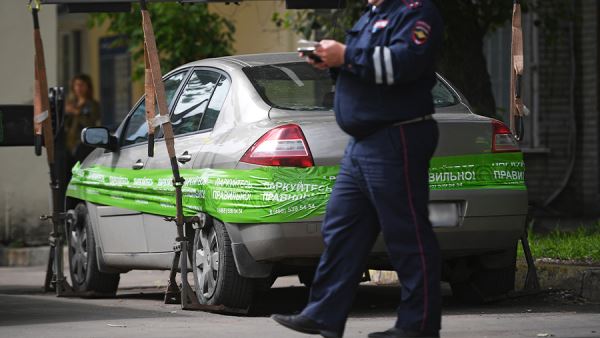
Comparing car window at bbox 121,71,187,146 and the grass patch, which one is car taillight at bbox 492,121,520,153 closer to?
the grass patch

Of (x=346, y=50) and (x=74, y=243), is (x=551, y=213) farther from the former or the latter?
(x=346, y=50)

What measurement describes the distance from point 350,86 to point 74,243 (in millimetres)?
4668

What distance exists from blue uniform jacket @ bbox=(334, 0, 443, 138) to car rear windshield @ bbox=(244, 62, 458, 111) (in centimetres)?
228

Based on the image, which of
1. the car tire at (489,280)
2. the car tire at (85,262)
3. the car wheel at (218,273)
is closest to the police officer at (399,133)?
the car wheel at (218,273)

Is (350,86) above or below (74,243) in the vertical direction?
above

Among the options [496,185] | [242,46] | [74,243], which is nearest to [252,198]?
[496,185]

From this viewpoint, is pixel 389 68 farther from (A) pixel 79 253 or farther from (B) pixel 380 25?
(A) pixel 79 253

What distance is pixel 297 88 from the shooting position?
872 cm

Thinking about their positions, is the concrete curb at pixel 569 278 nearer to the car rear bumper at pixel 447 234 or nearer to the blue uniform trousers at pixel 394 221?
the car rear bumper at pixel 447 234

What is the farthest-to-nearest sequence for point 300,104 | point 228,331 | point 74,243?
point 74,243 → point 300,104 → point 228,331

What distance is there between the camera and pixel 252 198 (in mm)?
8023

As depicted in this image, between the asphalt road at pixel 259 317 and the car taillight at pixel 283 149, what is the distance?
84 centimetres

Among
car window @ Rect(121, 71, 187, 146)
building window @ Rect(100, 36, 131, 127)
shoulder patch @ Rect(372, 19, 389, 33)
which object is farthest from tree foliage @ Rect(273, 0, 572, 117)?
building window @ Rect(100, 36, 131, 127)

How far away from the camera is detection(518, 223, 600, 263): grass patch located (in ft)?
32.8
